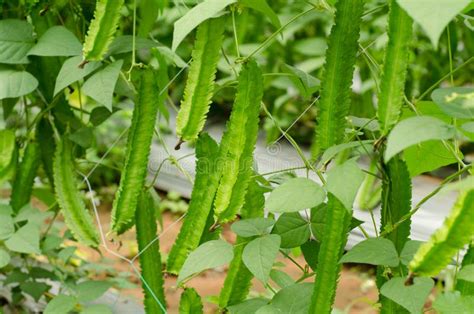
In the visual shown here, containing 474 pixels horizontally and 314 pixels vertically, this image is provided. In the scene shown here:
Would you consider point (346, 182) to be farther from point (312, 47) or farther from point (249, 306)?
point (312, 47)

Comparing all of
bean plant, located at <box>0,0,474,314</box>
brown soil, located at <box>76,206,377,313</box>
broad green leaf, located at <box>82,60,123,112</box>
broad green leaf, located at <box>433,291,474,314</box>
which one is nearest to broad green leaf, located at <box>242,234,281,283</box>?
bean plant, located at <box>0,0,474,314</box>

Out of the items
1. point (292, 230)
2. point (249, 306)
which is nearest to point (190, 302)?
point (249, 306)

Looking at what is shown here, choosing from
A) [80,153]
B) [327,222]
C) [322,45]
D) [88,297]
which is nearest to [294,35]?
[322,45]

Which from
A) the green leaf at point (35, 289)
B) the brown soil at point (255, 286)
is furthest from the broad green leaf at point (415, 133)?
the brown soil at point (255, 286)

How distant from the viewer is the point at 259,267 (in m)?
1.06

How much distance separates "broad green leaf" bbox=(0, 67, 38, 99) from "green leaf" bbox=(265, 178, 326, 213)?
618mm

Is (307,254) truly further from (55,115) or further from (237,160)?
(55,115)

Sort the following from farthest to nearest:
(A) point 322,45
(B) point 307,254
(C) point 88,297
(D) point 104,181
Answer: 1. (D) point 104,181
2. (A) point 322,45
3. (C) point 88,297
4. (B) point 307,254

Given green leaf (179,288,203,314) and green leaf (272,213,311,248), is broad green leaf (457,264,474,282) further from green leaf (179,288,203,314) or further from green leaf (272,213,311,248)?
green leaf (179,288,203,314)

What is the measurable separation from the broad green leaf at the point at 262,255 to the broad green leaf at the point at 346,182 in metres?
0.16

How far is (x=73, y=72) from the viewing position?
132 centimetres

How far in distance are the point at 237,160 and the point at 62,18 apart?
2.21 feet

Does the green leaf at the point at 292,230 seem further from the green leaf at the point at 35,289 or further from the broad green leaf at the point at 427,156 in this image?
the green leaf at the point at 35,289

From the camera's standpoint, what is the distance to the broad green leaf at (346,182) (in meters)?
0.94
